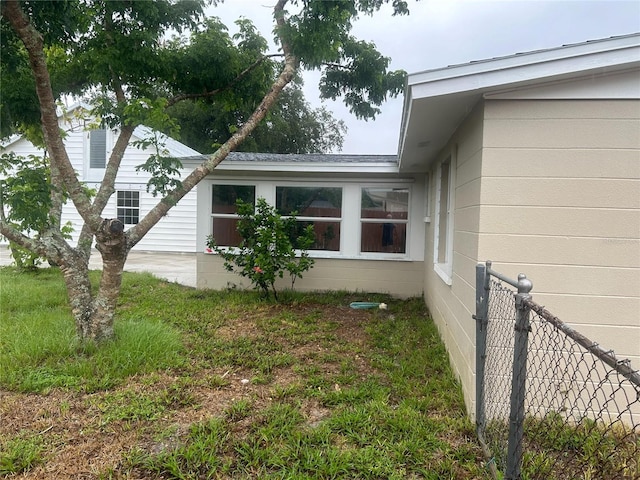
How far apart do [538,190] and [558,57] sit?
884 mm

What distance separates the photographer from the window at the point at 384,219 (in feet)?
24.7

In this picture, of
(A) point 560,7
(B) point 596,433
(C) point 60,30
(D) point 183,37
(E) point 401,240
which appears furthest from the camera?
(E) point 401,240

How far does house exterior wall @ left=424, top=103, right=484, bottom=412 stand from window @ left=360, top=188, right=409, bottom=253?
3.16 m

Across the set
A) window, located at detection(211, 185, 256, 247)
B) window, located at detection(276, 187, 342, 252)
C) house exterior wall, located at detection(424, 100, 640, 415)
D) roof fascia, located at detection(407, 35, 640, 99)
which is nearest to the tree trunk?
roof fascia, located at detection(407, 35, 640, 99)

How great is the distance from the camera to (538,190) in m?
2.81

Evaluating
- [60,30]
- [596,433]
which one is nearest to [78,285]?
[60,30]

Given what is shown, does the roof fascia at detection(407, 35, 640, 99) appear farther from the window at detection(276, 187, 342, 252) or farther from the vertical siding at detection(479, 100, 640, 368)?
the window at detection(276, 187, 342, 252)

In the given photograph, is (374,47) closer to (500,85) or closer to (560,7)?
(560,7)

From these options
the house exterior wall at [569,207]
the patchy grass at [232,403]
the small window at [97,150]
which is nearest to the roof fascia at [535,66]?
the house exterior wall at [569,207]

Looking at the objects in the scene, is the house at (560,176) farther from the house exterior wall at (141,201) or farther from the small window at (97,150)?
the small window at (97,150)

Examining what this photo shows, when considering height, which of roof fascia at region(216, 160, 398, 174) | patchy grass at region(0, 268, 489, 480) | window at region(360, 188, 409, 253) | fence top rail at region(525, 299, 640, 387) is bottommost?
patchy grass at region(0, 268, 489, 480)

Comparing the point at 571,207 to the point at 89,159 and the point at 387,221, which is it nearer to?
the point at 387,221

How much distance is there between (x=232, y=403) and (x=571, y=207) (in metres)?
2.90

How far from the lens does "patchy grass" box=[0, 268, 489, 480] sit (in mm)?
2361
